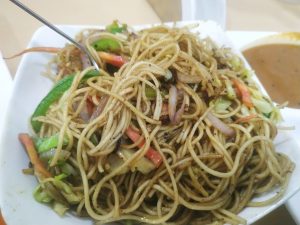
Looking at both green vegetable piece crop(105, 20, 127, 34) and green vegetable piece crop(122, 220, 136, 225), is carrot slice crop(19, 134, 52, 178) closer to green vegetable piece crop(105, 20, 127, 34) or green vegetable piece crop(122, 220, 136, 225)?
green vegetable piece crop(122, 220, 136, 225)

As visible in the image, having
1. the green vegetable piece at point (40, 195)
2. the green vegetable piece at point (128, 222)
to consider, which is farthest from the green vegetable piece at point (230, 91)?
the green vegetable piece at point (40, 195)

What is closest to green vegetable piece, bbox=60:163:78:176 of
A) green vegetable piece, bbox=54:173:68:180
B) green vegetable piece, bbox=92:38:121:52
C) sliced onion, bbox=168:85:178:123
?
green vegetable piece, bbox=54:173:68:180

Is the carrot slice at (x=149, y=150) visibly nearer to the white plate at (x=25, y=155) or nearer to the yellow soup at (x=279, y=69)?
the white plate at (x=25, y=155)

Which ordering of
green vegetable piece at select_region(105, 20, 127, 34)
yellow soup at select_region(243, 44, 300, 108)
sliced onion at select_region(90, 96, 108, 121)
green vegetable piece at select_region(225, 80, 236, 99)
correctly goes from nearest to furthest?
sliced onion at select_region(90, 96, 108, 121) → green vegetable piece at select_region(225, 80, 236, 99) → green vegetable piece at select_region(105, 20, 127, 34) → yellow soup at select_region(243, 44, 300, 108)

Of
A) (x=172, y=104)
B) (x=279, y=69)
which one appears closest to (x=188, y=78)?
(x=172, y=104)

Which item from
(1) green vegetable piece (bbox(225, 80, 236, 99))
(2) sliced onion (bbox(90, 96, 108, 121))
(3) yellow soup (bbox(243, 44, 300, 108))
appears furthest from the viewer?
(3) yellow soup (bbox(243, 44, 300, 108))

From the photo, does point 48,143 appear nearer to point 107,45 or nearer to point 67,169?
point 67,169

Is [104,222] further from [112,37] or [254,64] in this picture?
[254,64]

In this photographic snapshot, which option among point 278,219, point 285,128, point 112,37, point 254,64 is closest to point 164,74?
point 112,37
